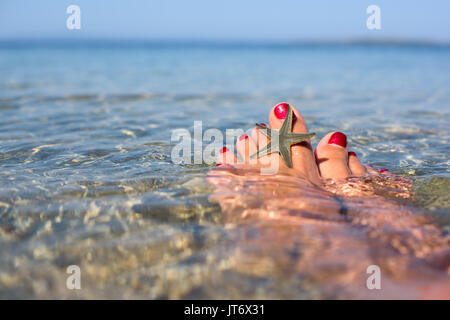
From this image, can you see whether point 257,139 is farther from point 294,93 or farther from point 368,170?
point 294,93

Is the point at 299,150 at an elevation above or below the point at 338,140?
below

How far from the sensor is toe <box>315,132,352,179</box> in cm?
340

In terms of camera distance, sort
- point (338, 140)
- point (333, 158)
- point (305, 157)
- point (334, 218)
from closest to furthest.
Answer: point (334, 218), point (305, 157), point (333, 158), point (338, 140)

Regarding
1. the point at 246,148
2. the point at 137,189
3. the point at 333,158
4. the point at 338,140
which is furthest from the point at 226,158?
the point at 338,140

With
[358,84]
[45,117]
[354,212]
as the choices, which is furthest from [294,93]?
[354,212]

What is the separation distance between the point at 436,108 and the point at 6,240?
7143 millimetres

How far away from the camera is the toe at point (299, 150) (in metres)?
3.25

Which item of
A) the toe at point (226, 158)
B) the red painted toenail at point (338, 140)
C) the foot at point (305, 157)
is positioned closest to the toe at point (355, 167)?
the foot at point (305, 157)

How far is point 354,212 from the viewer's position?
8.67 ft

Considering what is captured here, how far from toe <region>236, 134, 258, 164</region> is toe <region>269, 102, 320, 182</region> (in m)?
0.26

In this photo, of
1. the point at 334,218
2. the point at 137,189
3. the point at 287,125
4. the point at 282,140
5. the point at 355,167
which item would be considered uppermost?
the point at 287,125

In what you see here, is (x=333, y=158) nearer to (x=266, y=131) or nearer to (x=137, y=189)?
(x=266, y=131)

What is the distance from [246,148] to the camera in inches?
135

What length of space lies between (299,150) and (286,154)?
0.23 meters
